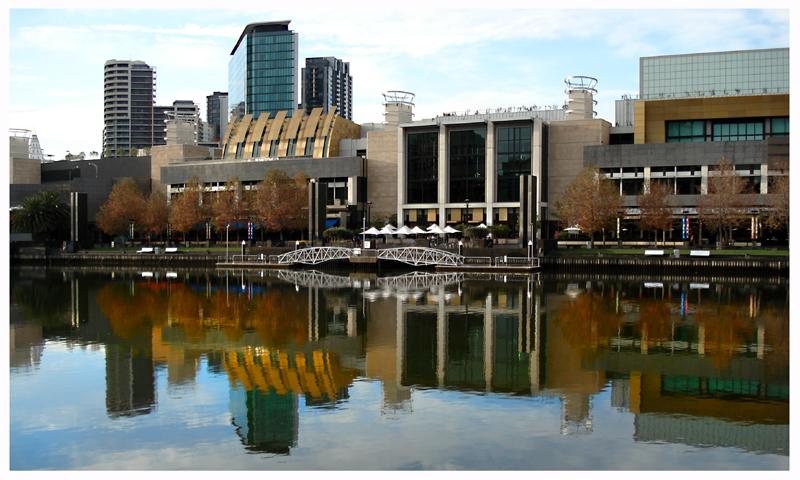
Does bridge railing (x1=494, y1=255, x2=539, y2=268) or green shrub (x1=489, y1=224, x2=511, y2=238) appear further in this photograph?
green shrub (x1=489, y1=224, x2=511, y2=238)

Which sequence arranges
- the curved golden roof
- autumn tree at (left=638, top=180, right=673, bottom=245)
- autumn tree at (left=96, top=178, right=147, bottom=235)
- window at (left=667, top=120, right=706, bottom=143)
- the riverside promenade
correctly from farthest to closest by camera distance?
the curved golden roof → autumn tree at (left=96, top=178, right=147, bottom=235) → window at (left=667, top=120, right=706, bottom=143) → autumn tree at (left=638, top=180, right=673, bottom=245) → the riverside promenade

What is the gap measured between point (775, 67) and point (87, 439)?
9949 centimetres

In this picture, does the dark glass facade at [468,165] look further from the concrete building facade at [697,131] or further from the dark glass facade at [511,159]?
the concrete building facade at [697,131]

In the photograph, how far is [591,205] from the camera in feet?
283

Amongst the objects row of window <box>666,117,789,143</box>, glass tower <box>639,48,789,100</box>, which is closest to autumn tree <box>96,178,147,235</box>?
glass tower <box>639,48,789,100</box>

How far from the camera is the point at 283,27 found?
19838 centimetres

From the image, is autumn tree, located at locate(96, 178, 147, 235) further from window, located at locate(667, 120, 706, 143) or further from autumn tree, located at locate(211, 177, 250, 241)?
window, located at locate(667, 120, 706, 143)

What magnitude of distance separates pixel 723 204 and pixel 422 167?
40038 mm

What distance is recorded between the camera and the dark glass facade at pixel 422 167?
109 m

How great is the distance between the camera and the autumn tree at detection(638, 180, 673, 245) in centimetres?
8800

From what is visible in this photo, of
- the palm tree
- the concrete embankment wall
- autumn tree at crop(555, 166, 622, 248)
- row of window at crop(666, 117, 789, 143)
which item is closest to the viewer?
the concrete embankment wall

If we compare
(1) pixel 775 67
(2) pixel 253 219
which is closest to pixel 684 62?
(1) pixel 775 67

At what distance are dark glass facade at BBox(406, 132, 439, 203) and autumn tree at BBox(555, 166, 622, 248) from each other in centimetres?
2211

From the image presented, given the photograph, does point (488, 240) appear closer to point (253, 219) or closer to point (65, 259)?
point (253, 219)
